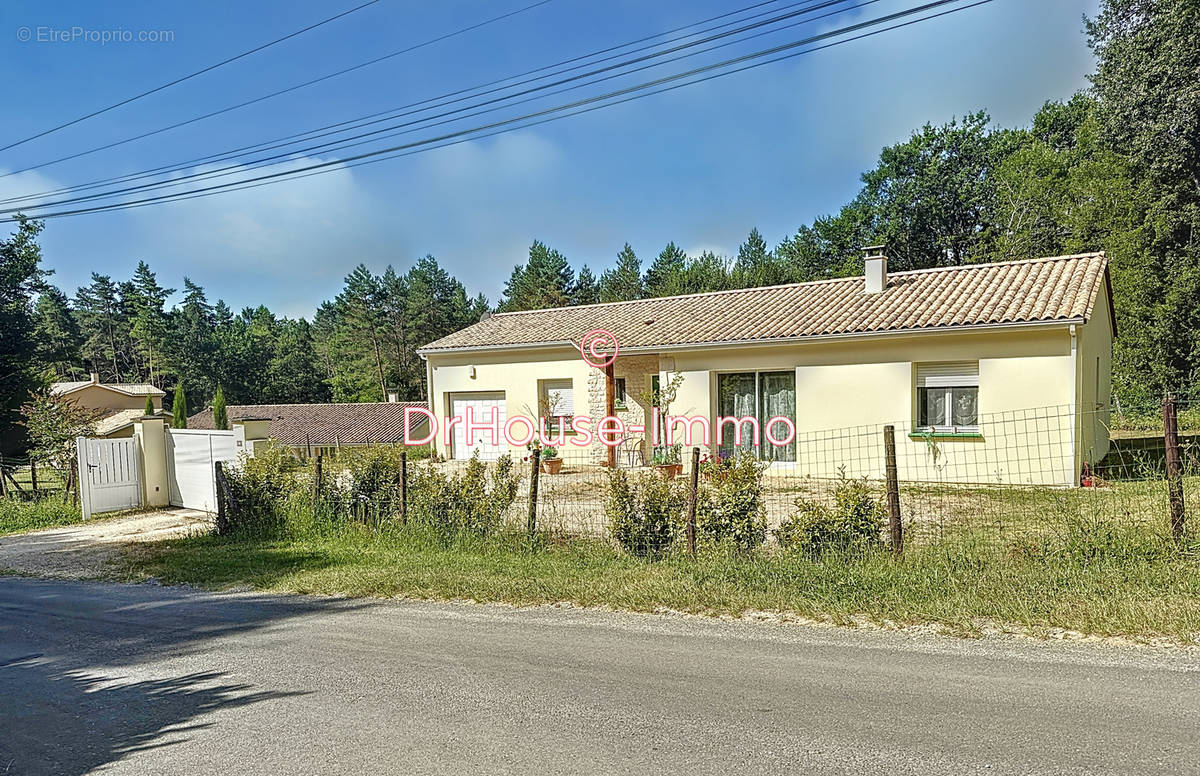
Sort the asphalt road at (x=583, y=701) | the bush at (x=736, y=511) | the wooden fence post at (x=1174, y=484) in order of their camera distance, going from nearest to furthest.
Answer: the asphalt road at (x=583, y=701)
the wooden fence post at (x=1174, y=484)
the bush at (x=736, y=511)

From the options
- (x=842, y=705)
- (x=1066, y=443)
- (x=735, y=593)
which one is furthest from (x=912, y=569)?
(x=1066, y=443)

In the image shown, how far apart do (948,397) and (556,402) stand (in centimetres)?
931

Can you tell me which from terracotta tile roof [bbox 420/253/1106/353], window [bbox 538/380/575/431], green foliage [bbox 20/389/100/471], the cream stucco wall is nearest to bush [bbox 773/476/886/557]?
the cream stucco wall

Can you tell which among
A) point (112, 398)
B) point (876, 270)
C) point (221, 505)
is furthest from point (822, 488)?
point (112, 398)

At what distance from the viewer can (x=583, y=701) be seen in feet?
13.4

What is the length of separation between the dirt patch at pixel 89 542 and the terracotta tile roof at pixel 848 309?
857 centimetres

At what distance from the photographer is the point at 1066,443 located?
1203 cm

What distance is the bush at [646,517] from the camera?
743 centimetres

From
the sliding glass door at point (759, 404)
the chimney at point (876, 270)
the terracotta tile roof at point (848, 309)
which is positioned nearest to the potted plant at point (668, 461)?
the sliding glass door at point (759, 404)

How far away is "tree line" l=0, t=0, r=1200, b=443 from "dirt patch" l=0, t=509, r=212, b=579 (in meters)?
10.7

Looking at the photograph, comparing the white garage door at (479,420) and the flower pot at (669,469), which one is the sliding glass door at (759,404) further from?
the white garage door at (479,420)

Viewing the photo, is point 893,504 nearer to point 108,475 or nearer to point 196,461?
point 196,461

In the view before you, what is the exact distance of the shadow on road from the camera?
12.3 ft

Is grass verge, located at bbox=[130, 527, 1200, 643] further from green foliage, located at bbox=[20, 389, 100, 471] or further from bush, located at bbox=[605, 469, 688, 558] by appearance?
green foliage, located at bbox=[20, 389, 100, 471]
